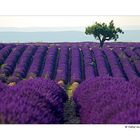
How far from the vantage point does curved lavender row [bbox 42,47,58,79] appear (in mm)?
23281

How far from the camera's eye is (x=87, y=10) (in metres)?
11.8

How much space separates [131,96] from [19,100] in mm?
3341

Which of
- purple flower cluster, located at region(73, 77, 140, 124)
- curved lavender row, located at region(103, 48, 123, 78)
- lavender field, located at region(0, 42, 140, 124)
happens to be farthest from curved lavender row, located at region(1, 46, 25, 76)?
curved lavender row, located at region(103, 48, 123, 78)

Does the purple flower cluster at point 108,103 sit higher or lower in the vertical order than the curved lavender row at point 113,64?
lower

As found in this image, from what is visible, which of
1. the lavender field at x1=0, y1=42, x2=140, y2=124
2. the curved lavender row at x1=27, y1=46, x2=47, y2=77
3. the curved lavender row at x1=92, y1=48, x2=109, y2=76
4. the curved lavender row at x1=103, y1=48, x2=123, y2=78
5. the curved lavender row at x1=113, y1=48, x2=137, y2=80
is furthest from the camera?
the curved lavender row at x1=103, y1=48, x2=123, y2=78

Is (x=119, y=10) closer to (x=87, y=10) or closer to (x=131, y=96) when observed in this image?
(x=87, y=10)

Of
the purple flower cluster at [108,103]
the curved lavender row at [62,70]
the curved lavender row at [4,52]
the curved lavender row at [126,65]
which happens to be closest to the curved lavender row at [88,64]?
the curved lavender row at [62,70]

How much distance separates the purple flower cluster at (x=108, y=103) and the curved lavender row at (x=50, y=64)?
15.2 feet

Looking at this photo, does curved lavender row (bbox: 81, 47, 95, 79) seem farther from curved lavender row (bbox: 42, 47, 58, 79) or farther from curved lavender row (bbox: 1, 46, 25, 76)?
curved lavender row (bbox: 1, 46, 25, 76)

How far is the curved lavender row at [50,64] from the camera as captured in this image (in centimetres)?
2328

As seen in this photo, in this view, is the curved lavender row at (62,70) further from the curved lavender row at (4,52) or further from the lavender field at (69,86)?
the curved lavender row at (4,52)

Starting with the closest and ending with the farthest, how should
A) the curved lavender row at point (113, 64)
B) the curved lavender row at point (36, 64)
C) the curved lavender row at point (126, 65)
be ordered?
the curved lavender row at point (126, 65), the curved lavender row at point (36, 64), the curved lavender row at point (113, 64)
